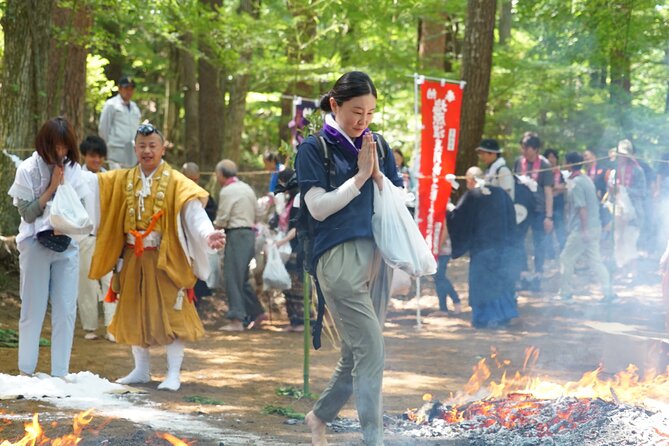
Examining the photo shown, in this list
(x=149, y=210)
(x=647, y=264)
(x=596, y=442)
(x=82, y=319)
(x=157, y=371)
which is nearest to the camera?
(x=596, y=442)

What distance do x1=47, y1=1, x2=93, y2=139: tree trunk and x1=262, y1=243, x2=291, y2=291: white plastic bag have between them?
3564mm

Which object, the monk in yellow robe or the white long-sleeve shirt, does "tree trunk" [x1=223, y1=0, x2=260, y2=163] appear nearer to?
the white long-sleeve shirt

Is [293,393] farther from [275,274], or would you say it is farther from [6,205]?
[6,205]

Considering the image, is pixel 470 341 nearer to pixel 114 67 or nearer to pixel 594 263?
pixel 594 263

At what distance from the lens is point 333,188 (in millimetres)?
5242

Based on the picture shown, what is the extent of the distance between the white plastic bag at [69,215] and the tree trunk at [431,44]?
1265cm

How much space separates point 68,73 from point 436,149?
552cm

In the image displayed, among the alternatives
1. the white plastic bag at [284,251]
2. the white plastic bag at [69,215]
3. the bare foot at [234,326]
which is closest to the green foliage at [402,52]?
the white plastic bag at [284,251]

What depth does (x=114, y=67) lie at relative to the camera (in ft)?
71.4

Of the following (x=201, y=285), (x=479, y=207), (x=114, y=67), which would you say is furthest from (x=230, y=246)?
(x=114, y=67)

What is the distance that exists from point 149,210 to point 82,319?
3955 mm

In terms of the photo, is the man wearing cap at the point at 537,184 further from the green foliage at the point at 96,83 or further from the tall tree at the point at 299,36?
the green foliage at the point at 96,83

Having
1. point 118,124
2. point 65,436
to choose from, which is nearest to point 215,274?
point 118,124

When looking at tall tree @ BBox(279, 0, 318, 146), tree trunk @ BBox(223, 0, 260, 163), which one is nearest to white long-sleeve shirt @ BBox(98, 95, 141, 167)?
tall tree @ BBox(279, 0, 318, 146)
